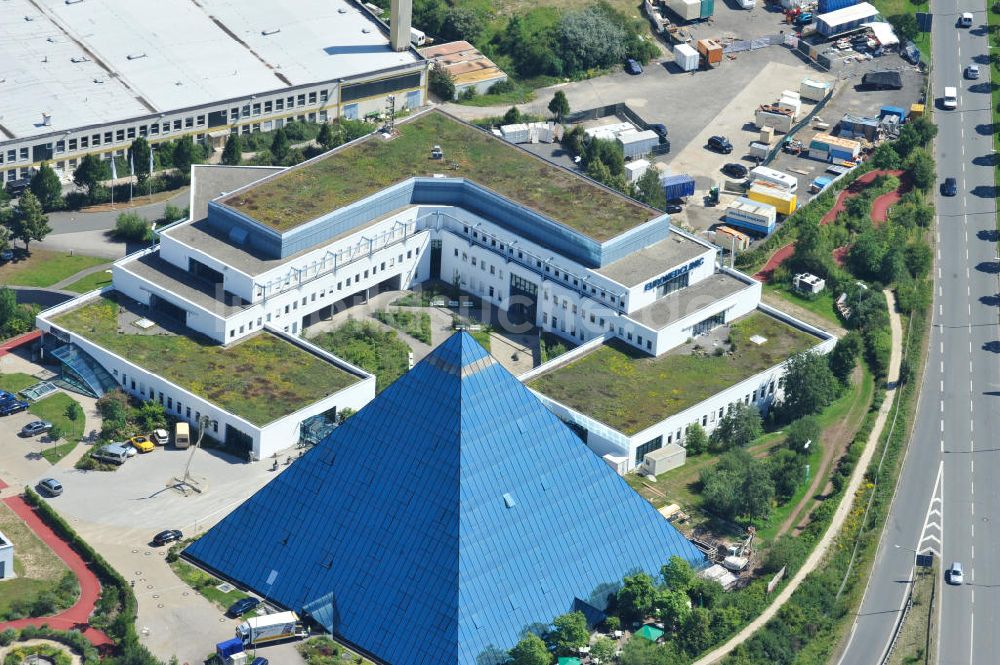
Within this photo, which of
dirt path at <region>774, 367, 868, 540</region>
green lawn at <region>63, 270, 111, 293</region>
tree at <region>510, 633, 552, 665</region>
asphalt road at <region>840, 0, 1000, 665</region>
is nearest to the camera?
tree at <region>510, 633, 552, 665</region>

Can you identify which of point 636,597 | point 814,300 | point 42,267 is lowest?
point 636,597

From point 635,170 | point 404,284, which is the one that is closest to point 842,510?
point 404,284

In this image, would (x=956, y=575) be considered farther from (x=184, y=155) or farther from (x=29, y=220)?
(x=184, y=155)

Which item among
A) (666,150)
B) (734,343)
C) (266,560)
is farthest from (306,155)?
(266,560)

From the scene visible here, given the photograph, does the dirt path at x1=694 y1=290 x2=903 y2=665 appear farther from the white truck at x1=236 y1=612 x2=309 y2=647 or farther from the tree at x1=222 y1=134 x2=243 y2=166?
the tree at x1=222 y1=134 x2=243 y2=166

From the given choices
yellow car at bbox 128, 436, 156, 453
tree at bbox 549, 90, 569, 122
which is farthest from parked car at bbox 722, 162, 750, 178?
yellow car at bbox 128, 436, 156, 453

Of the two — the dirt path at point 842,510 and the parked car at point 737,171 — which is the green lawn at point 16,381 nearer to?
the dirt path at point 842,510

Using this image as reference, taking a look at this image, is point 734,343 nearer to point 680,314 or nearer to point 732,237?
point 680,314

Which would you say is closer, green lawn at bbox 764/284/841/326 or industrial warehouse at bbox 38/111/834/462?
industrial warehouse at bbox 38/111/834/462
